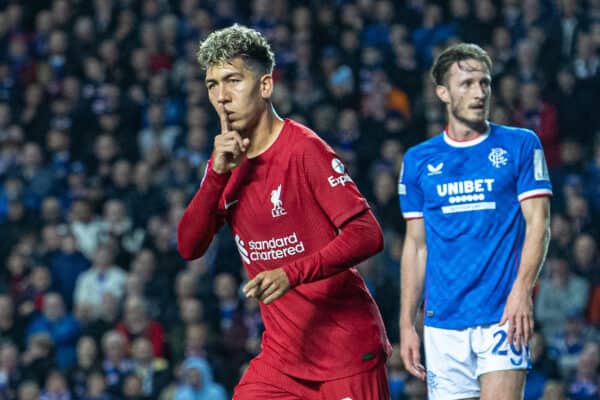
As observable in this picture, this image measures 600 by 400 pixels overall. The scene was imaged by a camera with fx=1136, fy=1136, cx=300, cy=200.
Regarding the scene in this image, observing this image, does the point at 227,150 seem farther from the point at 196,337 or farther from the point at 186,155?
the point at 186,155

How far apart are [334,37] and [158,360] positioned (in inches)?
216

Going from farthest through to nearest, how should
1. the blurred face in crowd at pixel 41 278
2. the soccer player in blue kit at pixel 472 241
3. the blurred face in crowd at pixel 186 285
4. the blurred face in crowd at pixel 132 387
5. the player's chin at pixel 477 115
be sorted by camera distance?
1. the blurred face in crowd at pixel 41 278
2. the blurred face in crowd at pixel 186 285
3. the blurred face in crowd at pixel 132 387
4. the player's chin at pixel 477 115
5. the soccer player in blue kit at pixel 472 241

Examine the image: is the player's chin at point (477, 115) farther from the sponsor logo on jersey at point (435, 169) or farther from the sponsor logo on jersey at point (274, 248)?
the sponsor logo on jersey at point (274, 248)

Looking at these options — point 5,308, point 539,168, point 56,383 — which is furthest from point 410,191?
point 5,308

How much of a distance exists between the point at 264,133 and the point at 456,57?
1.41m

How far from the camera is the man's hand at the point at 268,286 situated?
174 inches

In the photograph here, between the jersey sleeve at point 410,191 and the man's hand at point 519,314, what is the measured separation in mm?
796

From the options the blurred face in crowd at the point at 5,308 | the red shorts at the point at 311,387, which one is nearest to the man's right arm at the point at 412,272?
the red shorts at the point at 311,387

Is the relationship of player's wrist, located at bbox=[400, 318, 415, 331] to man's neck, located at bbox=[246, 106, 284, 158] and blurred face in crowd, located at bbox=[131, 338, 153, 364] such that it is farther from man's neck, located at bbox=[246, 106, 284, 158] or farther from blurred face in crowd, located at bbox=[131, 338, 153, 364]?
blurred face in crowd, located at bbox=[131, 338, 153, 364]

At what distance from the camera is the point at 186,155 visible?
498 inches

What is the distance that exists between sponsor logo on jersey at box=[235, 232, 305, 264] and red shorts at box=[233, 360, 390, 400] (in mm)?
506

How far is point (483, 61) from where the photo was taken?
595 cm

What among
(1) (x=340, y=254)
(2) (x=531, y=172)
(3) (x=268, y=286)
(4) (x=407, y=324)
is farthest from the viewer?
(4) (x=407, y=324)

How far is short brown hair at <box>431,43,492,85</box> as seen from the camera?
234 inches
